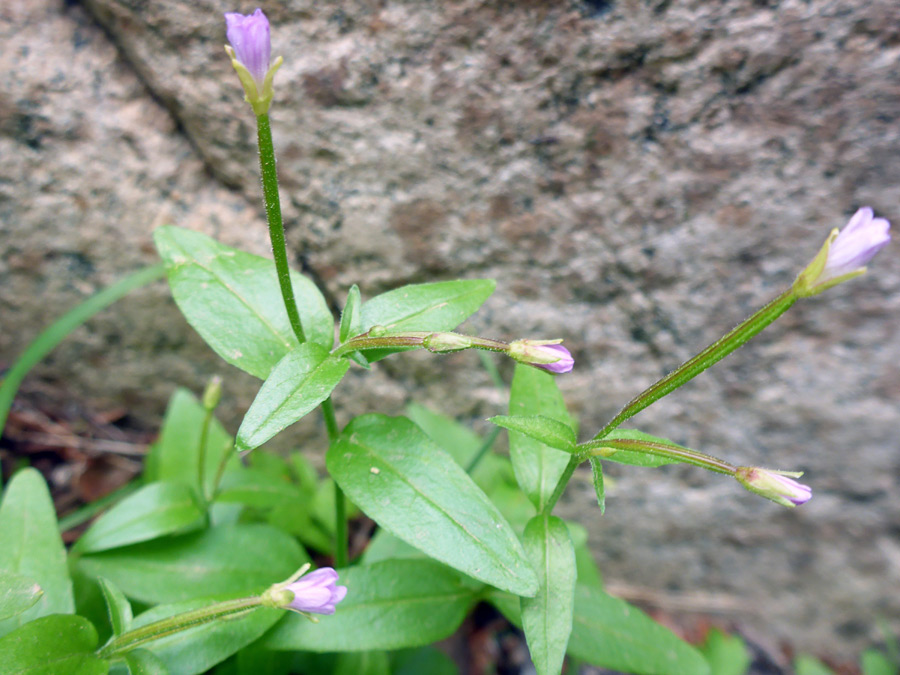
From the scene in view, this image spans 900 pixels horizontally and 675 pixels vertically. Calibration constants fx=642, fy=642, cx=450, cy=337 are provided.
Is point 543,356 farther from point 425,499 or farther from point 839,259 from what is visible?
point 839,259

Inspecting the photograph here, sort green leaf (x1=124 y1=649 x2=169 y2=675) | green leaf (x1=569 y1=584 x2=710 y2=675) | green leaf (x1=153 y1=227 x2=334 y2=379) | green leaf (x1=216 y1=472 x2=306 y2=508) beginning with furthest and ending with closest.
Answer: green leaf (x1=216 y1=472 x2=306 y2=508) → green leaf (x1=569 y1=584 x2=710 y2=675) → green leaf (x1=153 y1=227 x2=334 y2=379) → green leaf (x1=124 y1=649 x2=169 y2=675)

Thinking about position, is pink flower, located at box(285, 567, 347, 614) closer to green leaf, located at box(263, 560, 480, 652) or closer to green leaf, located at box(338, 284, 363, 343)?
green leaf, located at box(263, 560, 480, 652)

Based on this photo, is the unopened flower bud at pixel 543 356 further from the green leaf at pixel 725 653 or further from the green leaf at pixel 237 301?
the green leaf at pixel 725 653

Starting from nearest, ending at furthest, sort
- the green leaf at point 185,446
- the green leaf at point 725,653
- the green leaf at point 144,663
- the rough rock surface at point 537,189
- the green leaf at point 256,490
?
the green leaf at point 144,663
the rough rock surface at point 537,189
the green leaf at point 256,490
the green leaf at point 185,446
the green leaf at point 725,653

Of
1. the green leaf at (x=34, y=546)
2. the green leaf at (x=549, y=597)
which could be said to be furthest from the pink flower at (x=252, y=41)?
the green leaf at (x=34, y=546)

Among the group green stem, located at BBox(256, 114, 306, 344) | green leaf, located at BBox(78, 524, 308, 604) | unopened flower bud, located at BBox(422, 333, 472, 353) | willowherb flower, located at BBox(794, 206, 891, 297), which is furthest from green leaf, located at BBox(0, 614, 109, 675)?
willowherb flower, located at BBox(794, 206, 891, 297)

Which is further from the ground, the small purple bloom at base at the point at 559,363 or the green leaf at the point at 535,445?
the small purple bloom at base at the point at 559,363
